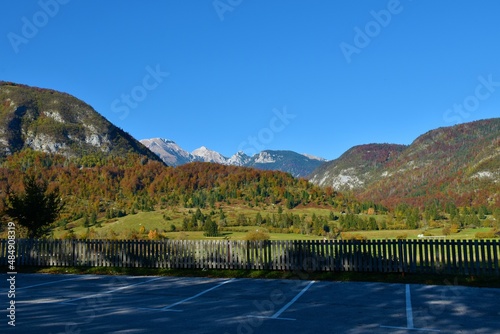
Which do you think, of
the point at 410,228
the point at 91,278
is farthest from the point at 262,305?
the point at 410,228

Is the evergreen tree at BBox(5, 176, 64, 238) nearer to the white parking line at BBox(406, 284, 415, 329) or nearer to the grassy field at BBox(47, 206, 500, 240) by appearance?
the white parking line at BBox(406, 284, 415, 329)

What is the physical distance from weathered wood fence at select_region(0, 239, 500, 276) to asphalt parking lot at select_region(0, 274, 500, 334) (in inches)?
81.7

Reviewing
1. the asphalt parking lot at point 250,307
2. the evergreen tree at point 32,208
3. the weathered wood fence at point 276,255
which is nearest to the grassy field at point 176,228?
the evergreen tree at point 32,208

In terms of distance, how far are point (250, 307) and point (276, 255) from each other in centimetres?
695

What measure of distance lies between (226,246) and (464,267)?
968 cm

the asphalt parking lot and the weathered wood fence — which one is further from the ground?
the weathered wood fence

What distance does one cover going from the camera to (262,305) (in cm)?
1096

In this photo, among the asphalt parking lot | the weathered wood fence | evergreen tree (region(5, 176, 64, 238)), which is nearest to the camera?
the asphalt parking lot

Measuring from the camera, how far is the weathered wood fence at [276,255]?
15188mm

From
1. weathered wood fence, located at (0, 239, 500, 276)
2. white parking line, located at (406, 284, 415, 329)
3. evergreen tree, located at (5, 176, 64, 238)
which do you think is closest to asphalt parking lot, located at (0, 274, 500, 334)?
white parking line, located at (406, 284, 415, 329)

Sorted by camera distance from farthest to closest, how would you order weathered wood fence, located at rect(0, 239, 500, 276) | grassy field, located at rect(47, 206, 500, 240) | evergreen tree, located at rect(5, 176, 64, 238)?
grassy field, located at rect(47, 206, 500, 240), evergreen tree, located at rect(5, 176, 64, 238), weathered wood fence, located at rect(0, 239, 500, 276)

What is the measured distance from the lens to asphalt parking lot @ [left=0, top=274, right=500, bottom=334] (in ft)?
28.8

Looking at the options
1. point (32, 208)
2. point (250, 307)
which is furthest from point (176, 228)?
point (250, 307)

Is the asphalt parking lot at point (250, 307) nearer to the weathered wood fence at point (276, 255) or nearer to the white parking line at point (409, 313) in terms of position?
the white parking line at point (409, 313)
